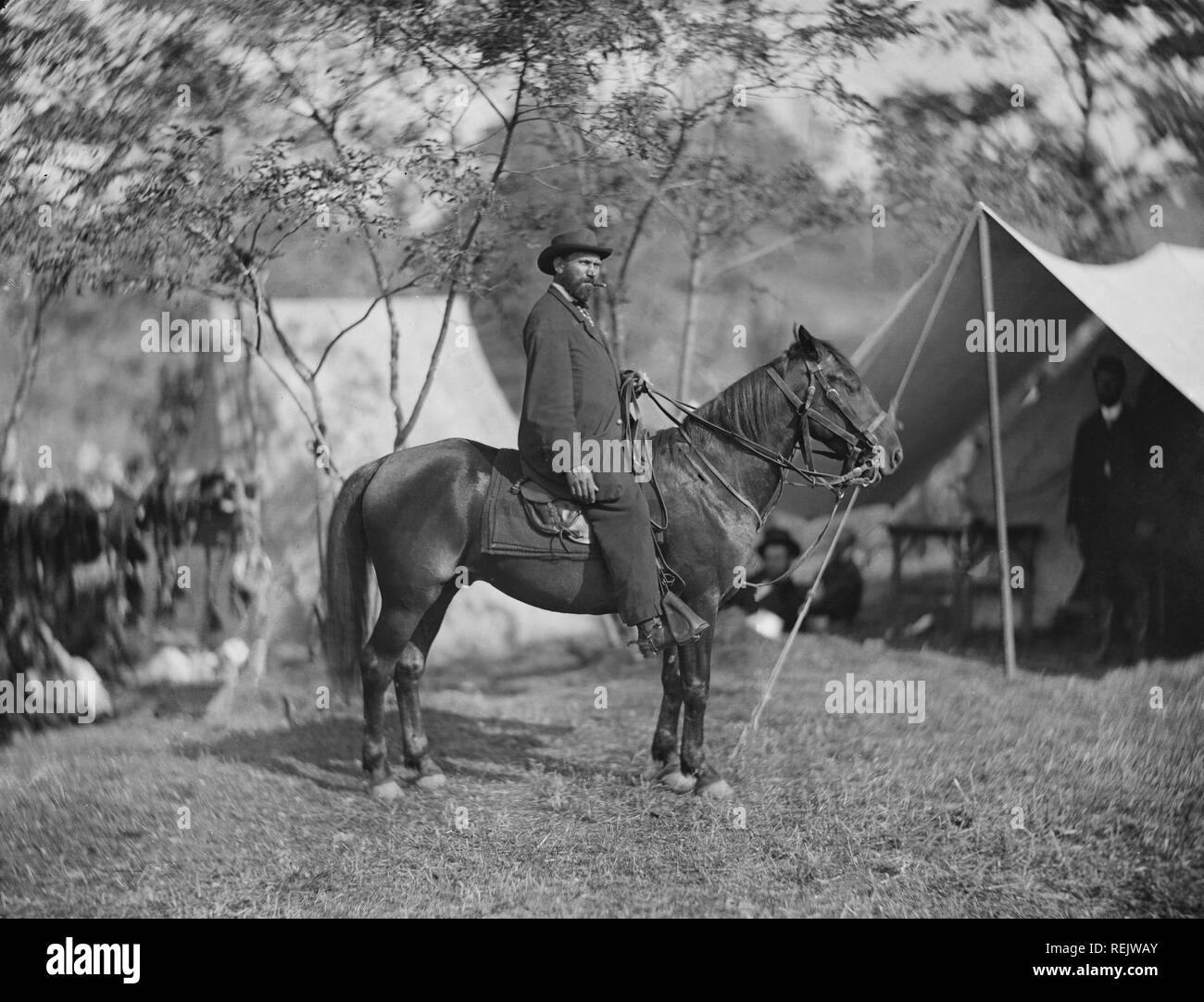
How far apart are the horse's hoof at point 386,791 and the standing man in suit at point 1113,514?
475 centimetres

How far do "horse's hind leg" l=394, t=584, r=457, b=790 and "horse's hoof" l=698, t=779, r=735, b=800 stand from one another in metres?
1.30

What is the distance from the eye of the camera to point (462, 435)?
6.74 meters

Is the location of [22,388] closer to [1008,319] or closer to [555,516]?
[555,516]

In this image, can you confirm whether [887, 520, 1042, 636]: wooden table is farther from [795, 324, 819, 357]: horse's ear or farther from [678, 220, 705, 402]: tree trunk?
[795, 324, 819, 357]: horse's ear

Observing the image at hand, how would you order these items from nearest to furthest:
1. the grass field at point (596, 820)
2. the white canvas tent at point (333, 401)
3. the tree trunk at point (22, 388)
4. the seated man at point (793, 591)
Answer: the grass field at point (596, 820) < the tree trunk at point (22, 388) < the white canvas tent at point (333, 401) < the seated man at point (793, 591)

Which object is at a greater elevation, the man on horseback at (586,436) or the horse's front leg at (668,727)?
the man on horseback at (586,436)

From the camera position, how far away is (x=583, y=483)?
Result: 4.93 metres

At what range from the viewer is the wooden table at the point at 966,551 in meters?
7.86

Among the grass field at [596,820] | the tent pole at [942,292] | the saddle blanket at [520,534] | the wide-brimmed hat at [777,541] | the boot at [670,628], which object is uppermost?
the tent pole at [942,292]

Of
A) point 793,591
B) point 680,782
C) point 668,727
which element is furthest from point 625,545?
point 793,591

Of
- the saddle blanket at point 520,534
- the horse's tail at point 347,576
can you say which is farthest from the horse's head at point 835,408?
the horse's tail at point 347,576

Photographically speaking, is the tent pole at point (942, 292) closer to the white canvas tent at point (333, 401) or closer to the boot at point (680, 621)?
the boot at point (680, 621)

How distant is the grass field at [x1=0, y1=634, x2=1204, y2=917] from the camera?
477 centimetres
